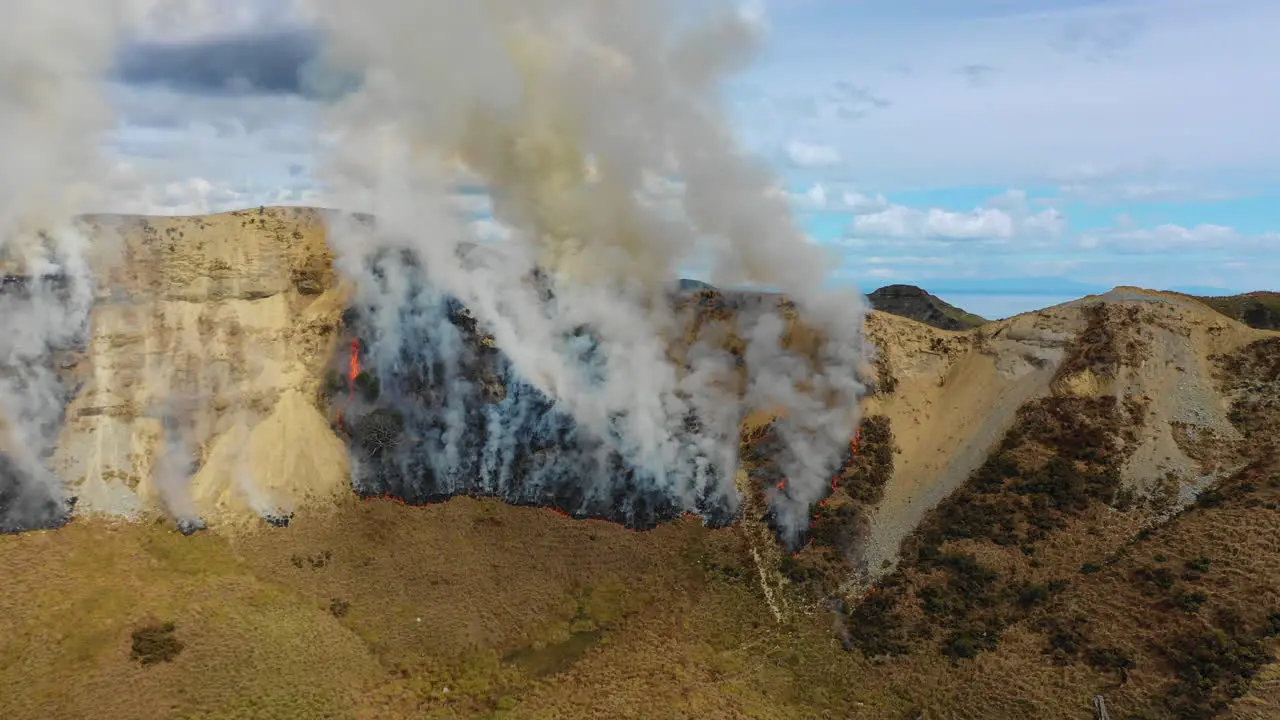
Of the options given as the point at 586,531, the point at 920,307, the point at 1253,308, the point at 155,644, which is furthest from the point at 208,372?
the point at 1253,308

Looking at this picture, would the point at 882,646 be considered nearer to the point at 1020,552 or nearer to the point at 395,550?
the point at 1020,552

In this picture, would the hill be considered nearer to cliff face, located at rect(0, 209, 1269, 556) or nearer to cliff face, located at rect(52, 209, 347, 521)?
cliff face, located at rect(0, 209, 1269, 556)

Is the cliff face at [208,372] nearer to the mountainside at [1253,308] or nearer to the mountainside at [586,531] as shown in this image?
the mountainside at [586,531]

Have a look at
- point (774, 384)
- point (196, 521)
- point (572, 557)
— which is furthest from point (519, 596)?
point (774, 384)

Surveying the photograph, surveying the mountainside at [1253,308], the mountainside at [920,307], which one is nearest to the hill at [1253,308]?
the mountainside at [1253,308]

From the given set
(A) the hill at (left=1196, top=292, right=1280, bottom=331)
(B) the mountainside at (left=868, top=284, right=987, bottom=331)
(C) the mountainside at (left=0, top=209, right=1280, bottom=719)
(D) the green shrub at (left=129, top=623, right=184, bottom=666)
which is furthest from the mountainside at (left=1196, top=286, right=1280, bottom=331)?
(D) the green shrub at (left=129, top=623, right=184, bottom=666)
